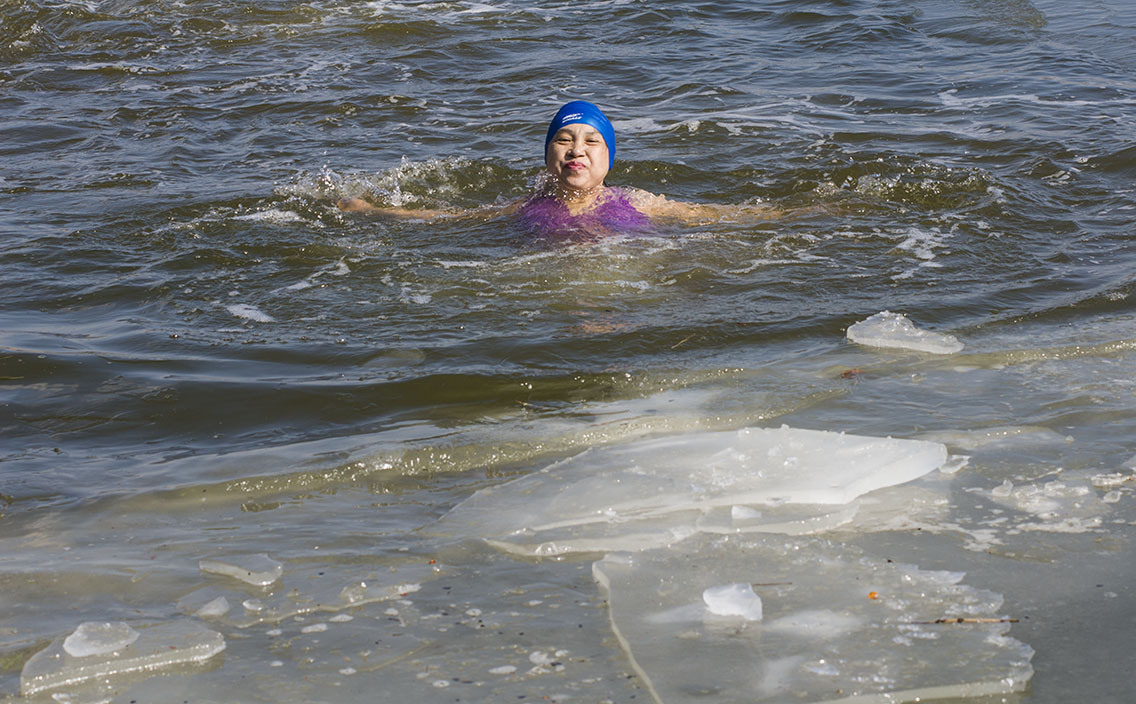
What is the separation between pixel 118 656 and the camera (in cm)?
263

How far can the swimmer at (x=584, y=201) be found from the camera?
6961 millimetres

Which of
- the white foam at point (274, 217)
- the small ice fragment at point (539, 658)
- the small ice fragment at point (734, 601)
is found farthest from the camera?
the white foam at point (274, 217)

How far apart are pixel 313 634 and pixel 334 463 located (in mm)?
1197

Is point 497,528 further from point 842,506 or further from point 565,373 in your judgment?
point 565,373

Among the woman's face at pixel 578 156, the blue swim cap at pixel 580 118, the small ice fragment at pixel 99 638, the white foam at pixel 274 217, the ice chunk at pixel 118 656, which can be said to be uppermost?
the blue swim cap at pixel 580 118

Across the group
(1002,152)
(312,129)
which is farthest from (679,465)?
(312,129)

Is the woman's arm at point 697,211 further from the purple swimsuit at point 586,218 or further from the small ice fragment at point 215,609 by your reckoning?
the small ice fragment at point 215,609

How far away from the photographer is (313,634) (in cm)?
274

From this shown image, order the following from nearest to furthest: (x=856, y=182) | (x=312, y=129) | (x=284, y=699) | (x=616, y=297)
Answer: (x=284, y=699), (x=616, y=297), (x=856, y=182), (x=312, y=129)

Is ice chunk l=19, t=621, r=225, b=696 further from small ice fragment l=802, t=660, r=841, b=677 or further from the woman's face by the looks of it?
the woman's face

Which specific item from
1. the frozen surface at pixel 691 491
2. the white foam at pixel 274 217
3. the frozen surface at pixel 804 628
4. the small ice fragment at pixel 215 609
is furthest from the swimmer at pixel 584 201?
the small ice fragment at pixel 215 609

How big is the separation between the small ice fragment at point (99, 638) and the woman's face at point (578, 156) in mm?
4766

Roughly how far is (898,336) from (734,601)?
7.77 feet

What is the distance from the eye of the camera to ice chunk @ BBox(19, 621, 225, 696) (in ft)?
8.43
